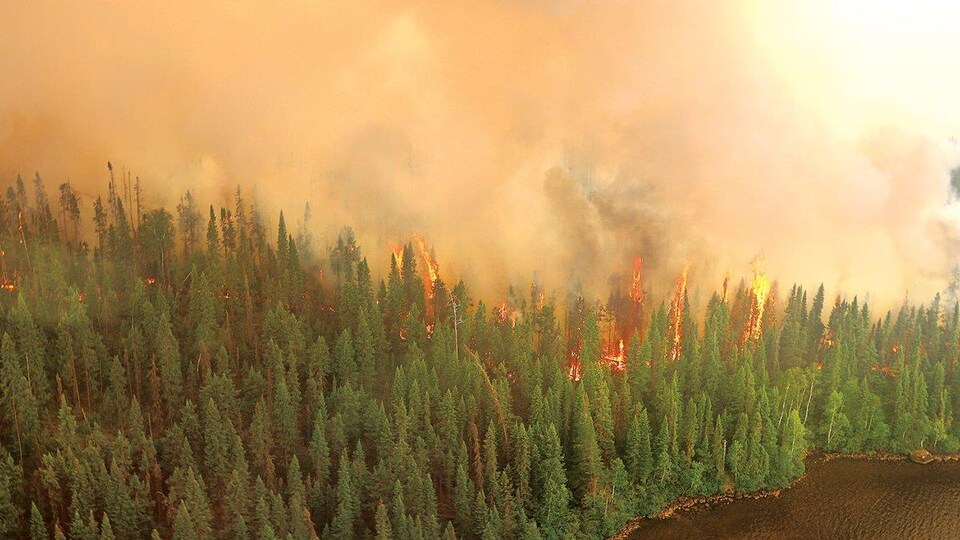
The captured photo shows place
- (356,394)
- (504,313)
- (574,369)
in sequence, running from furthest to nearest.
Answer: (504,313) < (574,369) < (356,394)

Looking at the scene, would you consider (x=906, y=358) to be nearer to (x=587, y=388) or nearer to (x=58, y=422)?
(x=587, y=388)

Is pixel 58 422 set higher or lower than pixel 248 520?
higher

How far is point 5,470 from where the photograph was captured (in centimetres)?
6938

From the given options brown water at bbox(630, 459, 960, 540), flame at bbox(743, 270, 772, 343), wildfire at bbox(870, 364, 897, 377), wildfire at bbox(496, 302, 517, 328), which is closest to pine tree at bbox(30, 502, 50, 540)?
brown water at bbox(630, 459, 960, 540)

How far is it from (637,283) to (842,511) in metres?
61.4

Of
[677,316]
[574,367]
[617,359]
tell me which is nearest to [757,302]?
[677,316]

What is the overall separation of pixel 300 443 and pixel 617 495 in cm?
3728

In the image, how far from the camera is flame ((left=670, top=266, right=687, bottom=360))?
12500 cm

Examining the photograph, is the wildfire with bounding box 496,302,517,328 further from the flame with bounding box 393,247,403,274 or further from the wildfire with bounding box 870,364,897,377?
the wildfire with bounding box 870,364,897,377

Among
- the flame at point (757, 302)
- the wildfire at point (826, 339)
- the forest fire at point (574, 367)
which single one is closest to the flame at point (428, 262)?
the forest fire at point (574, 367)

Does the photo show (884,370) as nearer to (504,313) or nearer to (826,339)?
(826,339)

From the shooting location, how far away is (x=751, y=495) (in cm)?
9862

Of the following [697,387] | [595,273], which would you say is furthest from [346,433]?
[595,273]

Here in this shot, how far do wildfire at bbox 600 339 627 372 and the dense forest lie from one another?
0.57m
